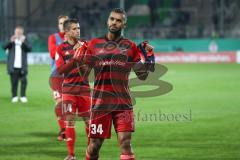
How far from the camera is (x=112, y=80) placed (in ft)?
29.5

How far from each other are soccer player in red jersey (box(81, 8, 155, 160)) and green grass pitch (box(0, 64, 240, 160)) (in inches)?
104

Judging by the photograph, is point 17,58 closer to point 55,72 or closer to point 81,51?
point 55,72

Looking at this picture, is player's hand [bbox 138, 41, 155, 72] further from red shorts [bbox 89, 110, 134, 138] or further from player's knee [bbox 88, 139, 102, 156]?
player's knee [bbox 88, 139, 102, 156]

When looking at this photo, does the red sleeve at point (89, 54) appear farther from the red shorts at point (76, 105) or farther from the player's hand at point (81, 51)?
the red shorts at point (76, 105)

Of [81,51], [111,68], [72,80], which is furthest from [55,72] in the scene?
[111,68]

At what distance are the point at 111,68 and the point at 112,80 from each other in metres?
0.16

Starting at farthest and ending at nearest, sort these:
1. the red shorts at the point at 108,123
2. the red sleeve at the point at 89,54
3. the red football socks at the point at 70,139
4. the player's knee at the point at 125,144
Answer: the red football socks at the point at 70,139 → the red sleeve at the point at 89,54 → the red shorts at the point at 108,123 → the player's knee at the point at 125,144

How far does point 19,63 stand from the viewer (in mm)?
21656

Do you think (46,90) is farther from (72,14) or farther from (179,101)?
(72,14)

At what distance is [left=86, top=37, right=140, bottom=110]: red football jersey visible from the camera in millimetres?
8977

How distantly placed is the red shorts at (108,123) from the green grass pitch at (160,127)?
8.70 feet

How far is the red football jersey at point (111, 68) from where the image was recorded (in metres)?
8.98

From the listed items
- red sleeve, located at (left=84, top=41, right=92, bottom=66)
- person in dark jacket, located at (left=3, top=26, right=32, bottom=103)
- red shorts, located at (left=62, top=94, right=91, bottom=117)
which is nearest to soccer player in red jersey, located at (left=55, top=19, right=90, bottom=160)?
red shorts, located at (left=62, top=94, right=91, bottom=117)

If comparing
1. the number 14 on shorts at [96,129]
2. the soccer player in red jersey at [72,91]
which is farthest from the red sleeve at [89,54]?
the soccer player in red jersey at [72,91]
